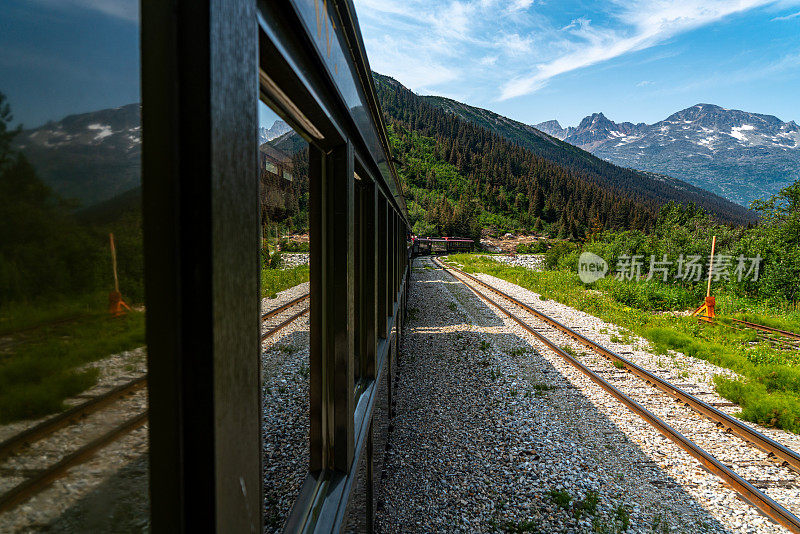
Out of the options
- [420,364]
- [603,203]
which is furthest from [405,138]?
[420,364]

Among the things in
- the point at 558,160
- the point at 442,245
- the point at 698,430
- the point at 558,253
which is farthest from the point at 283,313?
the point at 558,160

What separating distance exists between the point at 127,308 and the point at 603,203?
93186mm

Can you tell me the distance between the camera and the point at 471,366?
25.1 feet

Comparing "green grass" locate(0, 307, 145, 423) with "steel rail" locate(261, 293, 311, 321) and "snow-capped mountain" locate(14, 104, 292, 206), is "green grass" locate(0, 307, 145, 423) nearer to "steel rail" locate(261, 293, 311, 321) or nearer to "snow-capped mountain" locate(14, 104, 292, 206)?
"snow-capped mountain" locate(14, 104, 292, 206)

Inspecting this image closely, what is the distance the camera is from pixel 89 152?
0.48 metres

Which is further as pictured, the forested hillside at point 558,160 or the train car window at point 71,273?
the forested hillside at point 558,160

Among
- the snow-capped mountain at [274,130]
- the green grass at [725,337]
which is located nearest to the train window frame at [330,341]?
the snow-capped mountain at [274,130]

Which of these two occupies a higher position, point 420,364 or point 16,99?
point 16,99

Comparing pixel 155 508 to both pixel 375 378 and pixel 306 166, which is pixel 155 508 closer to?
pixel 306 166

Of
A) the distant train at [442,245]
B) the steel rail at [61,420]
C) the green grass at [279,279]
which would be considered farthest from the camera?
the distant train at [442,245]

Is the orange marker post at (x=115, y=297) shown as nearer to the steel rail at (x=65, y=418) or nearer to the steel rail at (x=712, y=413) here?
the steel rail at (x=65, y=418)

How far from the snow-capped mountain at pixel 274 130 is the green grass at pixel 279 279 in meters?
0.37

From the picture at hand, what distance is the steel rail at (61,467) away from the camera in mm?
398

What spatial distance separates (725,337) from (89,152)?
12.9m
